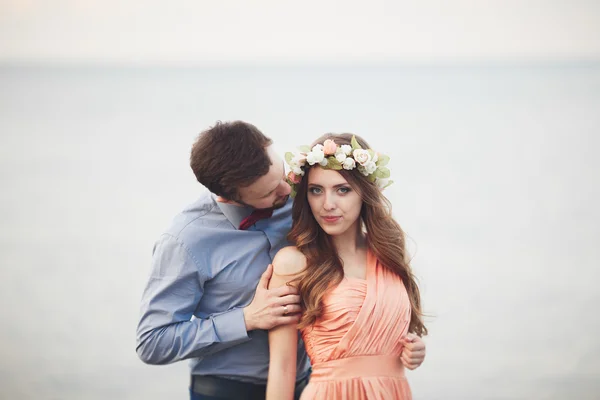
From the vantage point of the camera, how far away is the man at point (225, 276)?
257 centimetres

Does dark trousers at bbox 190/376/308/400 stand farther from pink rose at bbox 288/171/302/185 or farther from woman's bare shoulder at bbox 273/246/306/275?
pink rose at bbox 288/171/302/185

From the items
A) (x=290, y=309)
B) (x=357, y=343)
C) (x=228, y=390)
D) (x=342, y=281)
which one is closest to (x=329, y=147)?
(x=342, y=281)

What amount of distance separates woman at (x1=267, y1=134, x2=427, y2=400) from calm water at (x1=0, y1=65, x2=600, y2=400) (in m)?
3.70

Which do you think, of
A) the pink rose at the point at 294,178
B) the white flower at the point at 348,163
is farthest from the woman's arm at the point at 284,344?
the white flower at the point at 348,163

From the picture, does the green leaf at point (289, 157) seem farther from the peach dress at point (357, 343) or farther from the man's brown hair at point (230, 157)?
the peach dress at point (357, 343)

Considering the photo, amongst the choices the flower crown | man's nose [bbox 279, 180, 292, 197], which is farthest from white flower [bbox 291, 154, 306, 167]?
man's nose [bbox 279, 180, 292, 197]

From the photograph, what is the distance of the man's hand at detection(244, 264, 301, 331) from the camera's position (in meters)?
2.55

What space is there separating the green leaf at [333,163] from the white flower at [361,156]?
0.07 meters

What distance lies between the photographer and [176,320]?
8.83 ft

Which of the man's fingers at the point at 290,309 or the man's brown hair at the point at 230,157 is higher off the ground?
the man's brown hair at the point at 230,157
